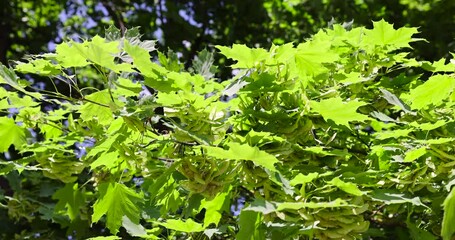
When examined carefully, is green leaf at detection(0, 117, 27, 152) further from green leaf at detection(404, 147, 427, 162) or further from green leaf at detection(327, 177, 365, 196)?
green leaf at detection(404, 147, 427, 162)

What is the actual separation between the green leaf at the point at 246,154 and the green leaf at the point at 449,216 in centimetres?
34

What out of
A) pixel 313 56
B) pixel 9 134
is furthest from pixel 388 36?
pixel 9 134

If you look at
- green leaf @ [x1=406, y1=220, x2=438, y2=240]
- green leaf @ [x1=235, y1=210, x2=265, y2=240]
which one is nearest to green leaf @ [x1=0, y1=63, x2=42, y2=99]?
green leaf @ [x1=235, y1=210, x2=265, y2=240]

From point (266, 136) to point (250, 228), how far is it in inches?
9.0

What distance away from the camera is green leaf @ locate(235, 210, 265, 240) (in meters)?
1.46

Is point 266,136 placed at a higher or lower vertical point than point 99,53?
lower

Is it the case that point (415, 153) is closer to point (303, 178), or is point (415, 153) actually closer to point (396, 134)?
point (396, 134)

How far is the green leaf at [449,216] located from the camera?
1.19 metres

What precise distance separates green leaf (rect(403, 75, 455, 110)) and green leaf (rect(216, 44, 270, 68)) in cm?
41

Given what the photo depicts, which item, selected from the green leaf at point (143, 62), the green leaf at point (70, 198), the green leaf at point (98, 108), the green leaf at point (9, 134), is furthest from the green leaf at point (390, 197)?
the green leaf at point (70, 198)

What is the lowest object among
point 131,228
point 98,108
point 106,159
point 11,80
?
point 131,228

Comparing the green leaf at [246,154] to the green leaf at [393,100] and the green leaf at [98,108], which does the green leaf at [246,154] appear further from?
the green leaf at [393,100]

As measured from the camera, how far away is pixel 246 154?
4.20ft

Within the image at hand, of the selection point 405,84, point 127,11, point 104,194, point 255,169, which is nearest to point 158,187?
point 104,194
